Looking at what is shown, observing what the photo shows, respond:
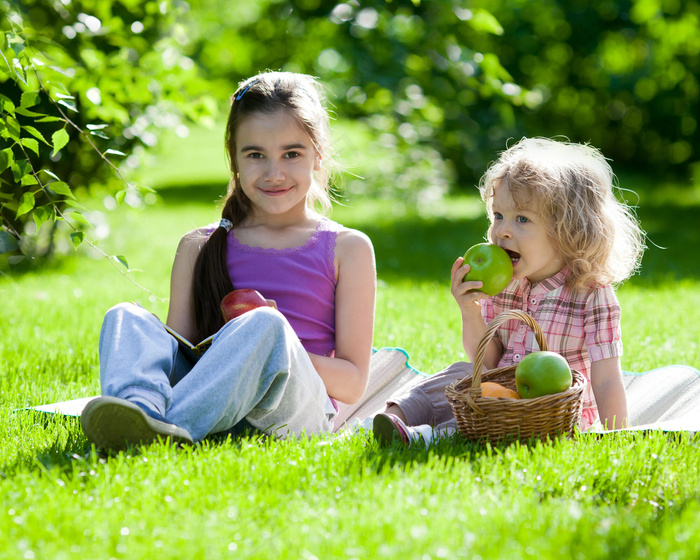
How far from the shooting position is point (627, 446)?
285 centimetres

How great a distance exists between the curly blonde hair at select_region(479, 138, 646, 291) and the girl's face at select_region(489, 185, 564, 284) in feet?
0.08

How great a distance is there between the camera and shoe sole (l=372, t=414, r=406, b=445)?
2.95 m

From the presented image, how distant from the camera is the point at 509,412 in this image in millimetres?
2854

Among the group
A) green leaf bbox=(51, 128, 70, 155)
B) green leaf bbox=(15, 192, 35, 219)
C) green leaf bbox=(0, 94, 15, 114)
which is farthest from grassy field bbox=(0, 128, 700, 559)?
green leaf bbox=(0, 94, 15, 114)

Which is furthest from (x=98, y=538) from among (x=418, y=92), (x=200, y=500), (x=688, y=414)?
(x=418, y=92)

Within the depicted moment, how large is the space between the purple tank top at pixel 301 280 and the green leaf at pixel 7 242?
2.79ft

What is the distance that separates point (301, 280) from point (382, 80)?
515 cm

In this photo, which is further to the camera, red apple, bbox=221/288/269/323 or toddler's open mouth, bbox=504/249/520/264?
toddler's open mouth, bbox=504/249/520/264

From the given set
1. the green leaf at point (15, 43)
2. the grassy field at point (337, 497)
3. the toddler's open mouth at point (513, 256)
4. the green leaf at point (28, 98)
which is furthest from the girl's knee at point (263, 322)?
the green leaf at point (15, 43)

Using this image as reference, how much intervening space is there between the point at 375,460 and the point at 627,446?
2.87 feet

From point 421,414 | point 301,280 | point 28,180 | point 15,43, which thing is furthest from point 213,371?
point 15,43

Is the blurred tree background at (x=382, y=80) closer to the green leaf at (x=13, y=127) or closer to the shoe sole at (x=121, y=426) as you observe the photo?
the green leaf at (x=13, y=127)

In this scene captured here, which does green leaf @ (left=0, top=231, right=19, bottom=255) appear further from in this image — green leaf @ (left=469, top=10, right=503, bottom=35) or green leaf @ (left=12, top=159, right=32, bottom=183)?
green leaf @ (left=469, top=10, right=503, bottom=35)

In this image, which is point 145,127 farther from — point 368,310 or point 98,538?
point 98,538
